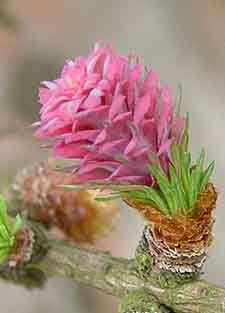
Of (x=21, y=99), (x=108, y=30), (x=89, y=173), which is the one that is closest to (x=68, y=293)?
(x=21, y=99)

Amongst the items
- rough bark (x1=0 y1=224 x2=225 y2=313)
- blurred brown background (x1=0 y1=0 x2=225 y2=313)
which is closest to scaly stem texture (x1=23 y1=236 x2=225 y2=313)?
rough bark (x1=0 y1=224 x2=225 y2=313)

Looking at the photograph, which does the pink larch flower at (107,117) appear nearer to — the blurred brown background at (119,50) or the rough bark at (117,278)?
the rough bark at (117,278)

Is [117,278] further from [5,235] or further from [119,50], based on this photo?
[119,50]

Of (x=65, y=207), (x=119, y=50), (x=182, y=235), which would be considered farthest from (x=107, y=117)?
(x=119, y=50)

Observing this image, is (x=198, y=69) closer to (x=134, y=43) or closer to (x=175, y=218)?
(x=134, y=43)

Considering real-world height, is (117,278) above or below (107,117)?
below

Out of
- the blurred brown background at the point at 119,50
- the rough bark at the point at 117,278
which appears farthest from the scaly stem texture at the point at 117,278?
the blurred brown background at the point at 119,50
